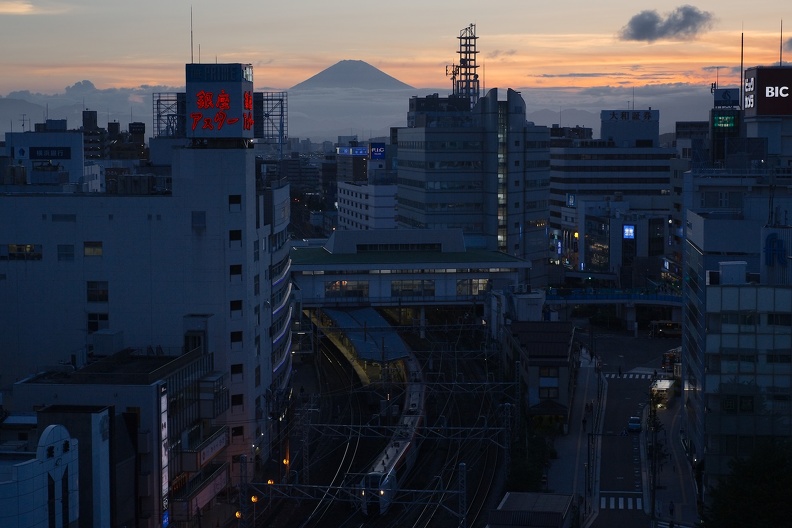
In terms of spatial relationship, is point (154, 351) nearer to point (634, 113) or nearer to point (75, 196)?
point (75, 196)

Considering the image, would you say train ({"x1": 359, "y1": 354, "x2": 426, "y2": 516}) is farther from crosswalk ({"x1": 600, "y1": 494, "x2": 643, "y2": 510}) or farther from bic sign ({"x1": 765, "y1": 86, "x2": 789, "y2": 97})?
bic sign ({"x1": 765, "y1": 86, "x2": 789, "y2": 97})

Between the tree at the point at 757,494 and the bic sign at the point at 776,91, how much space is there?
691 inches

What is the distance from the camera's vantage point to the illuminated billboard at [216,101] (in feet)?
94.7

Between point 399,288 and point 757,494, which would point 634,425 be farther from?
point 399,288

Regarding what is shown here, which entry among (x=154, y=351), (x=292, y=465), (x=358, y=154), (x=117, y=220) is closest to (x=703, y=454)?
(x=292, y=465)

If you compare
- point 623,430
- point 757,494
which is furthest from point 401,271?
point 757,494

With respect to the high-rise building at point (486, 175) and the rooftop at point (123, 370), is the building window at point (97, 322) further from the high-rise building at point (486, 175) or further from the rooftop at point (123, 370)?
the high-rise building at point (486, 175)

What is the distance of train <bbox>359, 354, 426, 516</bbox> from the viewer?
26.0 metres

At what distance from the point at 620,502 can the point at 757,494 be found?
696 cm

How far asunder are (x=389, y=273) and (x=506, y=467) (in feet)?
67.3

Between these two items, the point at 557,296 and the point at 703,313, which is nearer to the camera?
the point at 703,313

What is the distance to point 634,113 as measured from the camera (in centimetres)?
8669

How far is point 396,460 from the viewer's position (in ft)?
91.2

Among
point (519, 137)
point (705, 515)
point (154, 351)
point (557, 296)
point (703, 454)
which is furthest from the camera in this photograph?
point (519, 137)
